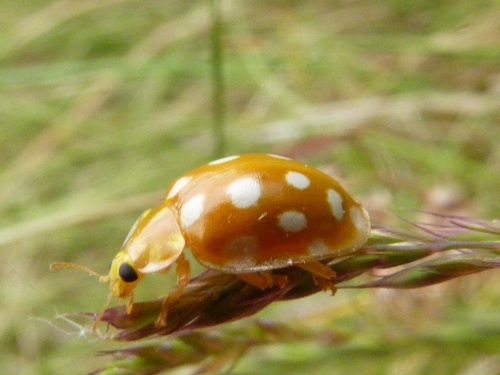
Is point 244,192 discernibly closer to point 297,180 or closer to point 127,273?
point 297,180

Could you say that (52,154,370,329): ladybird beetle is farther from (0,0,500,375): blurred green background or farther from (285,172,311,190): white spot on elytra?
(0,0,500,375): blurred green background

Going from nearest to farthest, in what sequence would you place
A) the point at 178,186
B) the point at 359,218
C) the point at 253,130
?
the point at 359,218 < the point at 178,186 < the point at 253,130

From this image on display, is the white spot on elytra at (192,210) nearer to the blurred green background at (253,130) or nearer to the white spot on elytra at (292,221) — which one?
the white spot on elytra at (292,221)

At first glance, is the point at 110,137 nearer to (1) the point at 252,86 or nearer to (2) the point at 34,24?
(1) the point at 252,86

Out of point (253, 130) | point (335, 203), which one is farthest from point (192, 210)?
point (253, 130)

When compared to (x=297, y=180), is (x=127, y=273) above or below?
below

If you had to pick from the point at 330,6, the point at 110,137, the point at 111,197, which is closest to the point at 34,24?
the point at 110,137
